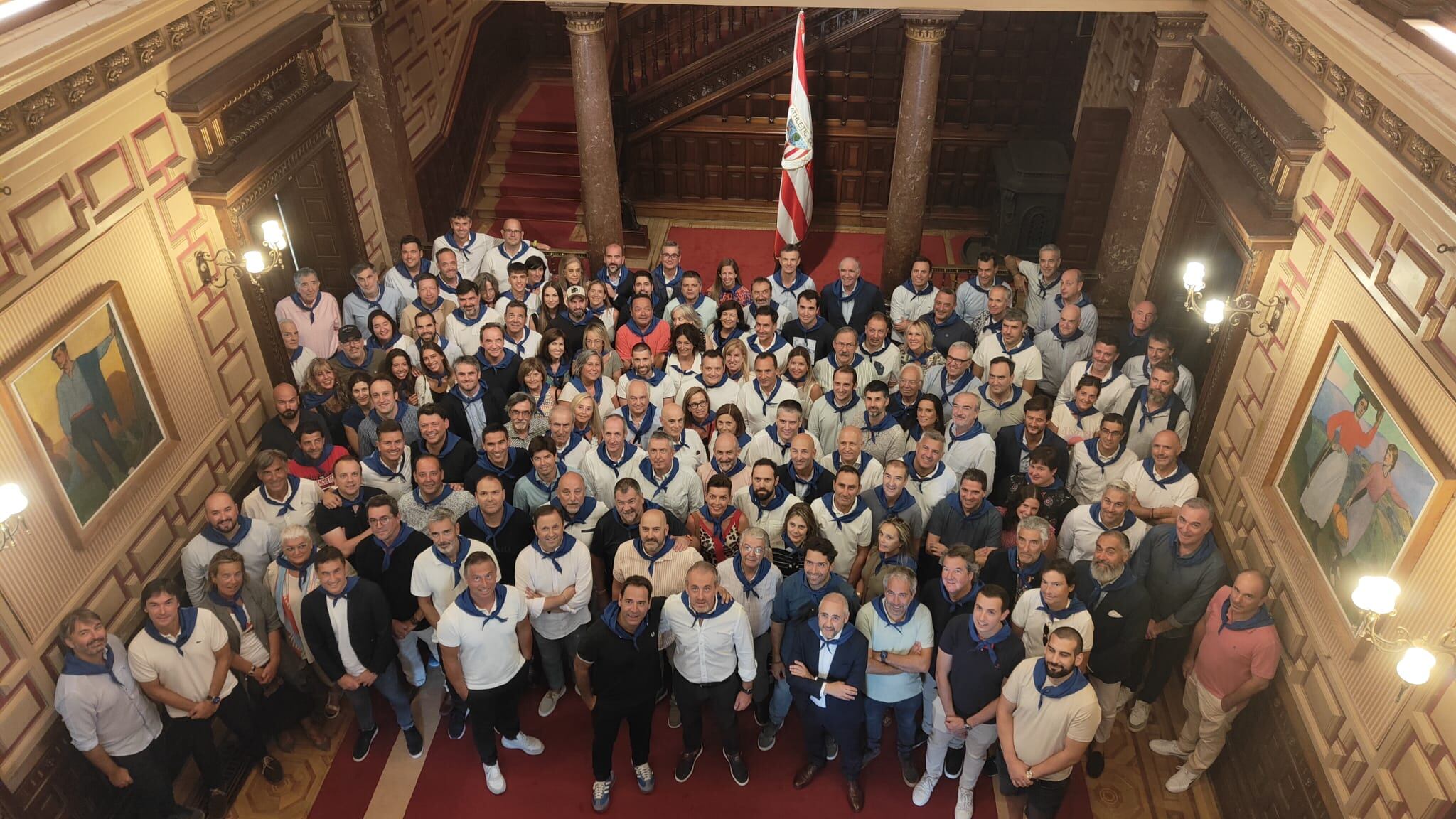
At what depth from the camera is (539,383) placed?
715 centimetres

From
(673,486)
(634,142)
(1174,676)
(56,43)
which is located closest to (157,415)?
(56,43)

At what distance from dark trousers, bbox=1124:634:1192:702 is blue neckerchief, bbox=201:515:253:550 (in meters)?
5.43

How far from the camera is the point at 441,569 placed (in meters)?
5.69

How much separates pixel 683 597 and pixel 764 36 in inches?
344

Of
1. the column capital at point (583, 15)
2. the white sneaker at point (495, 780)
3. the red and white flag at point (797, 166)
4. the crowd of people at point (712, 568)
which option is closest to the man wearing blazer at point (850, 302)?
the crowd of people at point (712, 568)

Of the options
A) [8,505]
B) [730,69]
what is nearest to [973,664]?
[8,505]

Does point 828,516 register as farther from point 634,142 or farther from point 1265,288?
point 634,142

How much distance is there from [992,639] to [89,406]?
206 inches

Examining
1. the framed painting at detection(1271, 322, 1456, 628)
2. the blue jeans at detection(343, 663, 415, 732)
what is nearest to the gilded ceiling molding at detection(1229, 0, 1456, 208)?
the framed painting at detection(1271, 322, 1456, 628)

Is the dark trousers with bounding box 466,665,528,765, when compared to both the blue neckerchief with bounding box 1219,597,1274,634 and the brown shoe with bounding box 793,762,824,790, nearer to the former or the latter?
the brown shoe with bounding box 793,762,824,790

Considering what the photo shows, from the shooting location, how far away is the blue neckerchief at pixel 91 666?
16.9 feet

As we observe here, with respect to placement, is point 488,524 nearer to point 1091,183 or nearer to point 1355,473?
point 1355,473

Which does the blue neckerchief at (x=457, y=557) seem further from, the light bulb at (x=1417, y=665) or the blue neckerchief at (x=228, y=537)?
the light bulb at (x=1417, y=665)

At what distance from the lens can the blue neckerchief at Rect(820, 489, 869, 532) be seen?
591 cm
